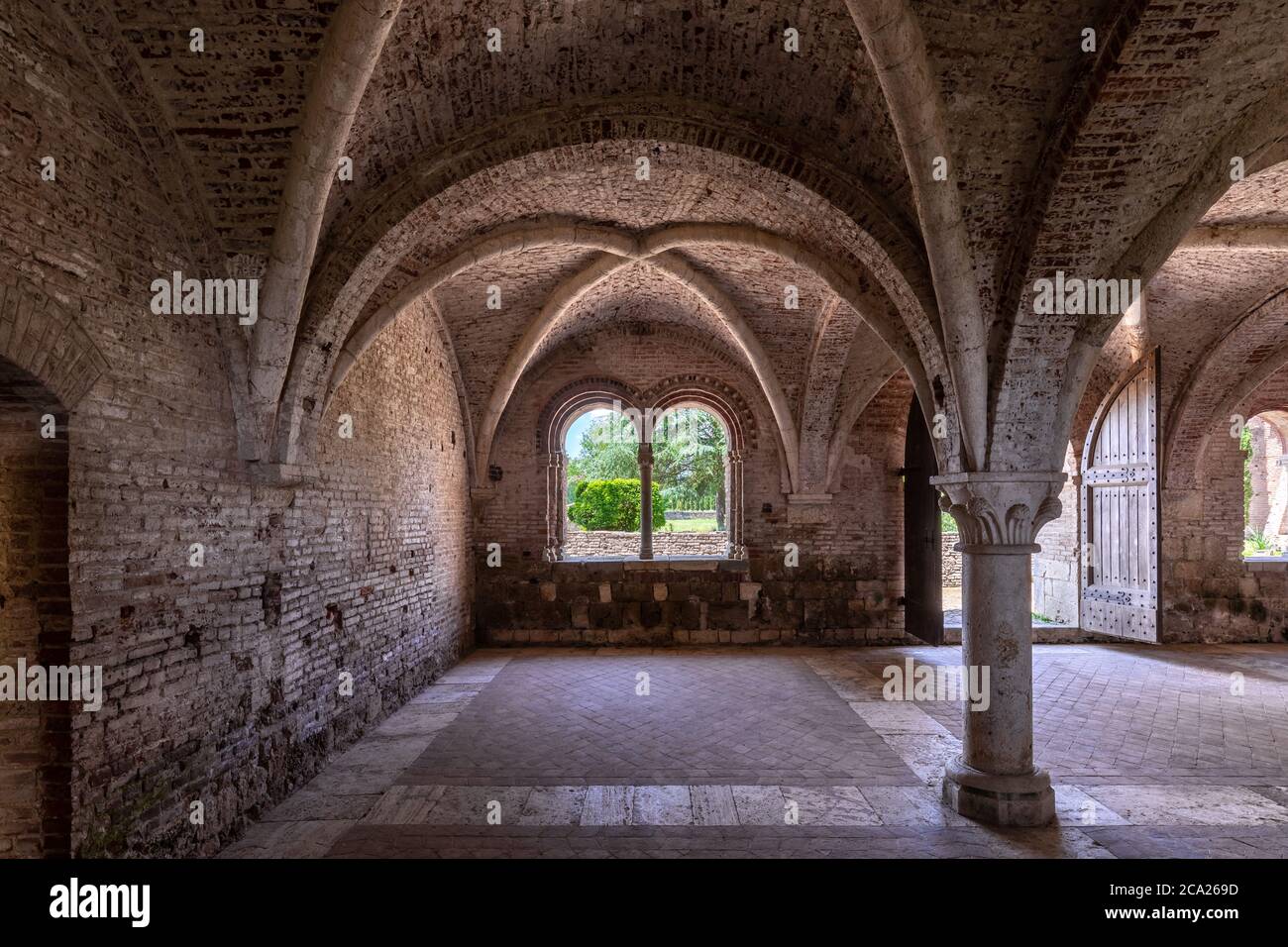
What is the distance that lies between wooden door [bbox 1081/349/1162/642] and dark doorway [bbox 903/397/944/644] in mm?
2688

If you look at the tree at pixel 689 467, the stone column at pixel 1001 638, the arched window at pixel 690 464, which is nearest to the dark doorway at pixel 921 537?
the stone column at pixel 1001 638

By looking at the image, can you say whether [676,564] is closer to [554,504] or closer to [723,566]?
[723,566]

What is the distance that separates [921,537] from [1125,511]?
296 centimetres

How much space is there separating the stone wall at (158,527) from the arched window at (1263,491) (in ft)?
59.1

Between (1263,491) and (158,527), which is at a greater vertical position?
(1263,491)

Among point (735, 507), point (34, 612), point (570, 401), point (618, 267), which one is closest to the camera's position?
point (34, 612)

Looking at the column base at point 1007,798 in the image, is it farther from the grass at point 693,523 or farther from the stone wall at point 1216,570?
the grass at point 693,523

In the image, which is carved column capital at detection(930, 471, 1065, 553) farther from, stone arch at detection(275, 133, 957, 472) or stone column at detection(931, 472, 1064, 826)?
stone arch at detection(275, 133, 957, 472)

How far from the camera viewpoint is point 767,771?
482 cm

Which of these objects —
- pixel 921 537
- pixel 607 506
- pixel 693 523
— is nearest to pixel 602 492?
pixel 607 506

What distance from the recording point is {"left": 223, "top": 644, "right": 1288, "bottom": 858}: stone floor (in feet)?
12.5

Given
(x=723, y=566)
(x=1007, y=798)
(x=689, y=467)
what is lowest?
(x=1007, y=798)

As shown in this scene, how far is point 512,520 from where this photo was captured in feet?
32.3

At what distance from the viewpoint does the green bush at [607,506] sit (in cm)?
1770
